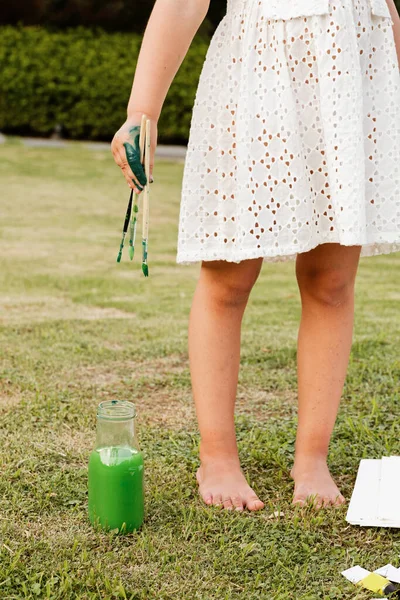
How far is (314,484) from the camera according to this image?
2215 millimetres

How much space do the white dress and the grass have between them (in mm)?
633

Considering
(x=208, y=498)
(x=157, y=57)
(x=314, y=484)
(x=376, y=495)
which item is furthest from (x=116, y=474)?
(x=157, y=57)

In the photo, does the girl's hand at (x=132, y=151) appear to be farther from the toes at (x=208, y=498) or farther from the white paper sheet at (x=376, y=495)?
the white paper sheet at (x=376, y=495)

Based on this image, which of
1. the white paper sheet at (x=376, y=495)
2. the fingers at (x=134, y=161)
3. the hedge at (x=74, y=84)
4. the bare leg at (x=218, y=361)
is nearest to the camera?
the fingers at (x=134, y=161)

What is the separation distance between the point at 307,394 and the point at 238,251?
0.46 m

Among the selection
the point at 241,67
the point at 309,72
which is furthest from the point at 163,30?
the point at 309,72

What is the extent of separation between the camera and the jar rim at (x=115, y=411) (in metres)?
2.02

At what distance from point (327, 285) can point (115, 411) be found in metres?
0.61

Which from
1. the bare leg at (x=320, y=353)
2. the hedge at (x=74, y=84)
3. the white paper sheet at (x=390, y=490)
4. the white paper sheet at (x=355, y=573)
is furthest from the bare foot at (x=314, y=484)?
the hedge at (x=74, y=84)

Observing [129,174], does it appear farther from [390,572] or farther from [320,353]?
[390,572]

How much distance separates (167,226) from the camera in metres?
7.05

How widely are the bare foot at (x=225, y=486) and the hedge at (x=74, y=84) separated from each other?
11.7m

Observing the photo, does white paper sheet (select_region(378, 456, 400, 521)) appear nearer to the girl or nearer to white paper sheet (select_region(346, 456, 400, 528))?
white paper sheet (select_region(346, 456, 400, 528))

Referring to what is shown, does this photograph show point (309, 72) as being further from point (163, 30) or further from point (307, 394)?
point (307, 394)
